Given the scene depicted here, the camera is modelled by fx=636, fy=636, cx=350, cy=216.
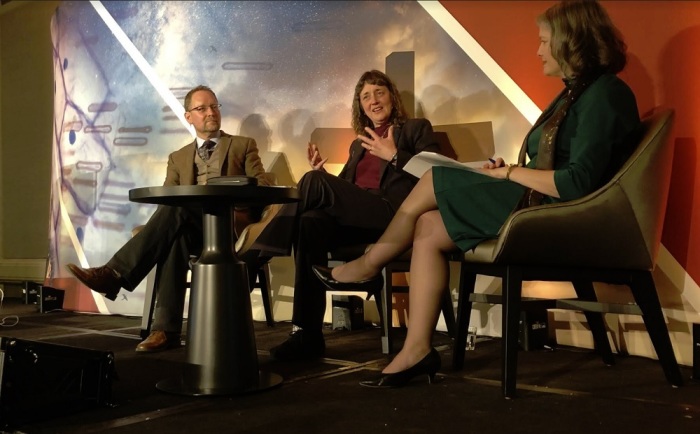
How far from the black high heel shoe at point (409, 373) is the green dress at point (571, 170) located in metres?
0.35

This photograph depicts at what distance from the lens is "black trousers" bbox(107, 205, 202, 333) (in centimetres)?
264

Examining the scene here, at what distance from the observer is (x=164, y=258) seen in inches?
109

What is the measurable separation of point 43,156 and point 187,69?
7.81 ft

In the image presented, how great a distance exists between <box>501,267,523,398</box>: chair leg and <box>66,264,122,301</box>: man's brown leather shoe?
160 centimetres

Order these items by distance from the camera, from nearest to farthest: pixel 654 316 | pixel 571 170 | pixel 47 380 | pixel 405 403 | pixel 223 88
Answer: pixel 47 380, pixel 405 403, pixel 571 170, pixel 654 316, pixel 223 88

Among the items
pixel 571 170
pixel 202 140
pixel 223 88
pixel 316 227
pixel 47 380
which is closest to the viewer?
pixel 47 380

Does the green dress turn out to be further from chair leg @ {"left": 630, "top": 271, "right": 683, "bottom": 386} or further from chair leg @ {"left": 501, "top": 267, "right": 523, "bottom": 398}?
chair leg @ {"left": 630, "top": 271, "right": 683, "bottom": 386}

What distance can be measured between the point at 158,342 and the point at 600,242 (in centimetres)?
177

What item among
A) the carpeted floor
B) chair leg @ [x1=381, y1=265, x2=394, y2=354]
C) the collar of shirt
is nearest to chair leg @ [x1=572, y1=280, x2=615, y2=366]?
the carpeted floor

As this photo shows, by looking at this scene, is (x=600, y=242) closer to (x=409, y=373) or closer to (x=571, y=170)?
(x=571, y=170)

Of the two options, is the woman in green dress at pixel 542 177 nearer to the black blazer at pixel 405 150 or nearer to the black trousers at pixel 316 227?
the black trousers at pixel 316 227

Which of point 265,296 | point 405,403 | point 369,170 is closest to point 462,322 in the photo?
point 405,403

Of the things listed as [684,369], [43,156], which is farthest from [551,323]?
[43,156]

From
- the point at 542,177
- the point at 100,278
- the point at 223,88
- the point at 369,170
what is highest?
the point at 223,88
